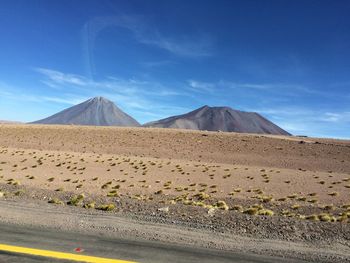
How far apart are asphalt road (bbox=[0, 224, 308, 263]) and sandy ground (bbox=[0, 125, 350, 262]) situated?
291 cm

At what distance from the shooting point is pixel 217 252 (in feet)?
27.5

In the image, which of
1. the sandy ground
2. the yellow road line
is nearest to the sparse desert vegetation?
the sandy ground

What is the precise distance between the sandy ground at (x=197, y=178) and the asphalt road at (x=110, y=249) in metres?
2.91

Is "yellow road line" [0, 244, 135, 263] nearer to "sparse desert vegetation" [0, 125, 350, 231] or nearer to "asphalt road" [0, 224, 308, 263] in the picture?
"asphalt road" [0, 224, 308, 263]

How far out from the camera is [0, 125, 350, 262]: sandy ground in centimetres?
1284

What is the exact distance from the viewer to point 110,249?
808 cm

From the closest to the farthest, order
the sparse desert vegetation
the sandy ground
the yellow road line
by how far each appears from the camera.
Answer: the yellow road line < the sandy ground < the sparse desert vegetation

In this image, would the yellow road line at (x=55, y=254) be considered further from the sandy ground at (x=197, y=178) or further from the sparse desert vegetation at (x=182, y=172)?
Result: the sparse desert vegetation at (x=182, y=172)

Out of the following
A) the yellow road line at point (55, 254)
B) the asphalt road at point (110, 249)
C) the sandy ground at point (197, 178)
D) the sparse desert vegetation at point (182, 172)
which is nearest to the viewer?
the yellow road line at point (55, 254)

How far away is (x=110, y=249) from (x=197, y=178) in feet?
92.9

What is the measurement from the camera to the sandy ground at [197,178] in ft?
42.1

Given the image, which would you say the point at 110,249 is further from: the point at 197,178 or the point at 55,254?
the point at 197,178

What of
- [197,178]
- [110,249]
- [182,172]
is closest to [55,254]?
[110,249]

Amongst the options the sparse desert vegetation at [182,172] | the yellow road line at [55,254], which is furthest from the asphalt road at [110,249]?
the sparse desert vegetation at [182,172]
